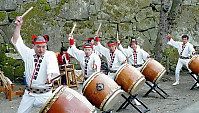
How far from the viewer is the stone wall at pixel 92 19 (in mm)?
7148

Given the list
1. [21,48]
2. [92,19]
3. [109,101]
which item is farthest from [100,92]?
[92,19]

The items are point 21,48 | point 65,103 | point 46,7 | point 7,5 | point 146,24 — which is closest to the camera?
point 65,103

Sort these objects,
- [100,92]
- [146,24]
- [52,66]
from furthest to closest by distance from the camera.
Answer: [146,24] → [100,92] → [52,66]

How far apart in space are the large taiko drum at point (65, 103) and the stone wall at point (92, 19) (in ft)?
16.7

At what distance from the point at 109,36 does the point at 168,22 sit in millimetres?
2108

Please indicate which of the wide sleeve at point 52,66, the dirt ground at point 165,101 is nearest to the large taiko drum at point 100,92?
Result: the wide sleeve at point 52,66

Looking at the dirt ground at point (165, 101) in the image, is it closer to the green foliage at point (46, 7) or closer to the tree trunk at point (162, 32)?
the tree trunk at point (162, 32)

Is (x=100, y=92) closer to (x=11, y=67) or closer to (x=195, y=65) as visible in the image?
(x=195, y=65)

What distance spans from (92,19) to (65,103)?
225 inches

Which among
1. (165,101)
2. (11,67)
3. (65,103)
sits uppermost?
(65,103)

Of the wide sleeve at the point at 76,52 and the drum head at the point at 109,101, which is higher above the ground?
the wide sleeve at the point at 76,52

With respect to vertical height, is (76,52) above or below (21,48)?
below

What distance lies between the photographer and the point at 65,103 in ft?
8.04

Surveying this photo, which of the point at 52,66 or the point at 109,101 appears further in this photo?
the point at 109,101
